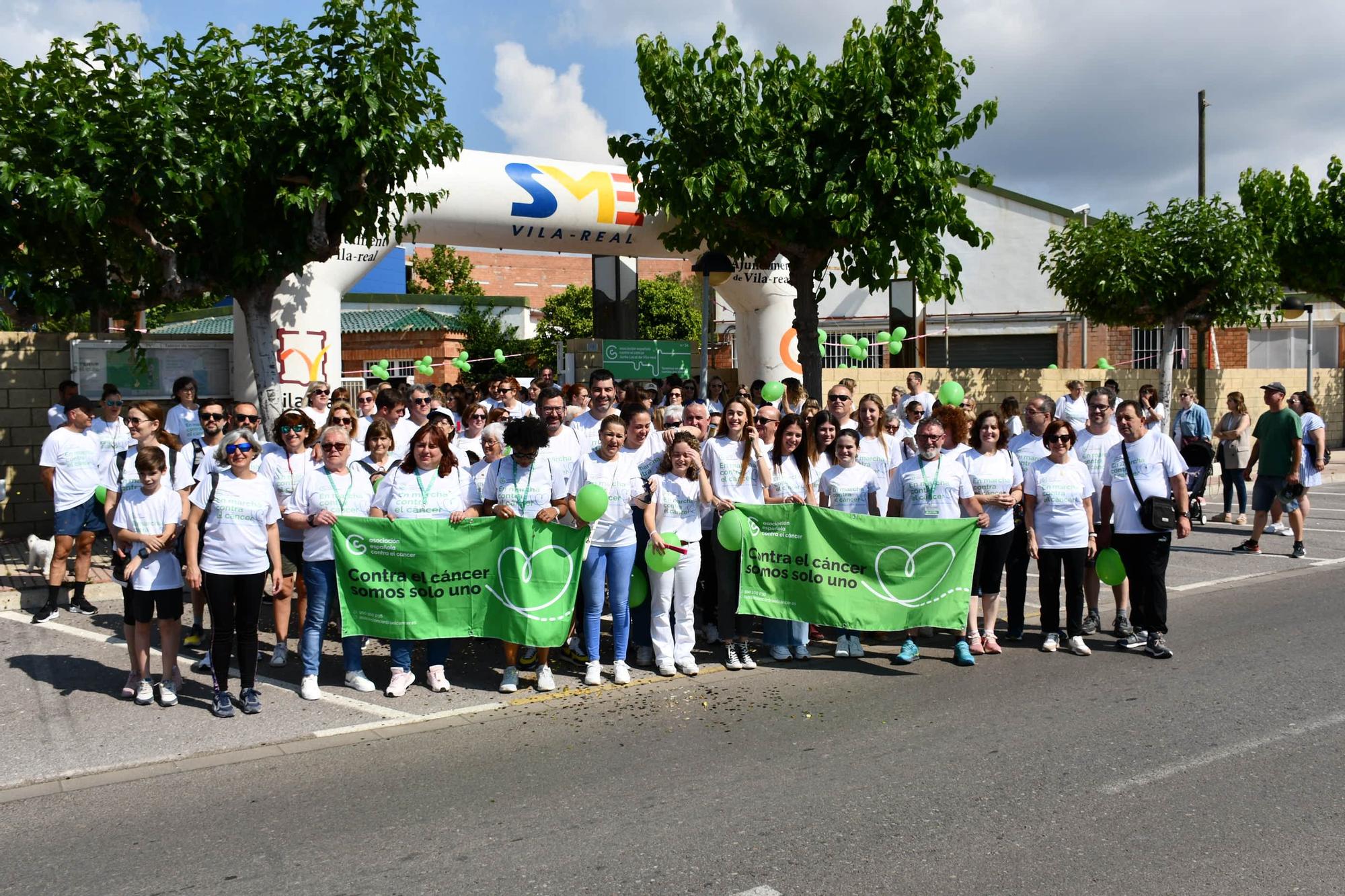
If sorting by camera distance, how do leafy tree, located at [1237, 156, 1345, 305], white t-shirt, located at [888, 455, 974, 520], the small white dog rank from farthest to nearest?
leafy tree, located at [1237, 156, 1345, 305] < the small white dog < white t-shirt, located at [888, 455, 974, 520]

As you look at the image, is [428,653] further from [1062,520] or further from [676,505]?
[1062,520]

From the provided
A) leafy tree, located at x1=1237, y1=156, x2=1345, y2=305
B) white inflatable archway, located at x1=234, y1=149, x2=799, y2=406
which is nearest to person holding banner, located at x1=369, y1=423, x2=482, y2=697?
white inflatable archway, located at x1=234, y1=149, x2=799, y2=406

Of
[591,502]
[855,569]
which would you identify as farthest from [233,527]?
[855,569]

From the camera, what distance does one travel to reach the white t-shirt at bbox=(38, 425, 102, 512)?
895cm

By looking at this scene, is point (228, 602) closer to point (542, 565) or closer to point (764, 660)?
point (542, 565)

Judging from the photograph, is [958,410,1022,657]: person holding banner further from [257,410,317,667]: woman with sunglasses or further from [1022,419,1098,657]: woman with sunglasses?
[257,410,317,667]: woman with sunglasses

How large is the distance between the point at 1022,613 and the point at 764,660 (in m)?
2.01

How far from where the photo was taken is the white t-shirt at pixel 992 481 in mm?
7598

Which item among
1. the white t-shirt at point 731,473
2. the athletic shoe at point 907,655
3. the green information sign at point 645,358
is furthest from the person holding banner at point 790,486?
the green information sign at point 645,358

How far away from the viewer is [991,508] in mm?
7641

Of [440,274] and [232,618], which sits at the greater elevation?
[440,274]

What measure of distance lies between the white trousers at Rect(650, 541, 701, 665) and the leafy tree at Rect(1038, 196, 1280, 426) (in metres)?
16.5

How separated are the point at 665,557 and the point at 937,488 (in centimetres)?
190

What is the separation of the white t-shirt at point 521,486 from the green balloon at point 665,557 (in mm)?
718
